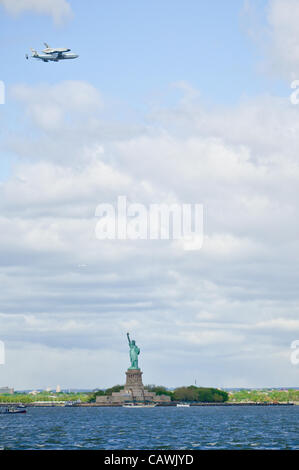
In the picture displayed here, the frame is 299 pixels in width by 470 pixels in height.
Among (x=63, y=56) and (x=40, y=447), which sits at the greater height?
(x=63, y=56)

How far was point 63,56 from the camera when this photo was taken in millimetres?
116625

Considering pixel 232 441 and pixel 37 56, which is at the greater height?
pixel 37 56
